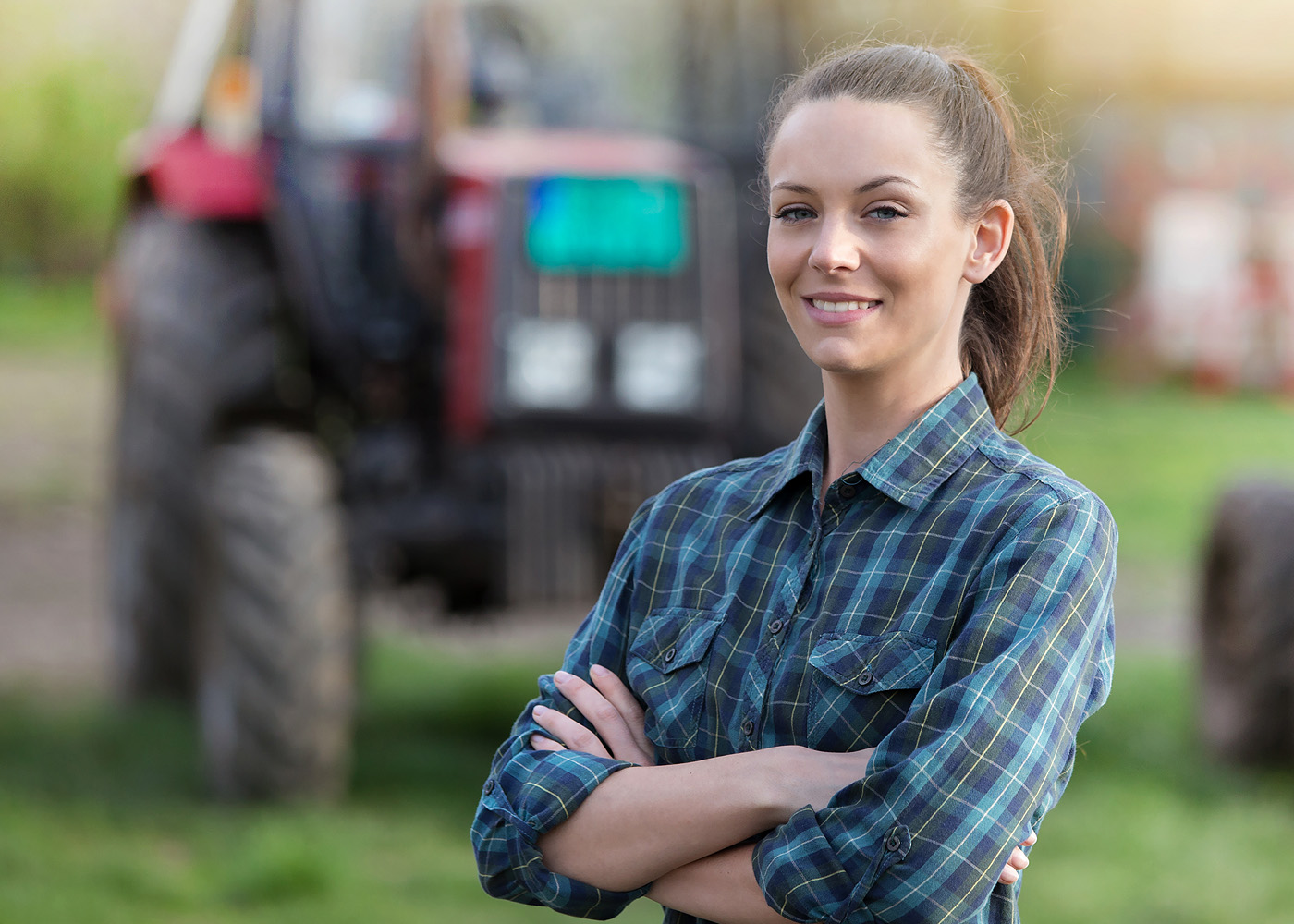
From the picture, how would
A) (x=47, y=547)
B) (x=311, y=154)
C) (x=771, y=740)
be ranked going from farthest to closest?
1. (x=47, y=547)
2. (x=311, y=154)
3. (x=771, y=740)

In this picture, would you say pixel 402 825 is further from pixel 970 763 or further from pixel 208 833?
pixel 970 763

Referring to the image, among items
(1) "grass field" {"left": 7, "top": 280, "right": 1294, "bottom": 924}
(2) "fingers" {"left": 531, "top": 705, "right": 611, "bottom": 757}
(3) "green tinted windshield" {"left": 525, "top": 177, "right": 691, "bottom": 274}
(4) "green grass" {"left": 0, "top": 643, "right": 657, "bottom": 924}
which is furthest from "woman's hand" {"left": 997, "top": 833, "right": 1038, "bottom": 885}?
(3) "green tinted windshield" {"left": 525, "top": 177, "right": 691, "bottom": 274}

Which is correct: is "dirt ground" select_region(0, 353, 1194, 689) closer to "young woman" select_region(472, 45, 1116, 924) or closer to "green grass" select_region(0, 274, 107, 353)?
"young woman" select_region(472, 45, 1116, 924)

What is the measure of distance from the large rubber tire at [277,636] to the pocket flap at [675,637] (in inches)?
105

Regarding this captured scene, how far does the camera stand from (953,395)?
1.54m

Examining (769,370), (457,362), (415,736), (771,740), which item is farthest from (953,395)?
(415,736)

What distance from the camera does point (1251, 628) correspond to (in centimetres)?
509

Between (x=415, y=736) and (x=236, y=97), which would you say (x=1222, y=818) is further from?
(x=236, y=97)

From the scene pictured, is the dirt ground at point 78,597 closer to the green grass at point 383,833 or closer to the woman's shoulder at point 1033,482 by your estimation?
the green grass at point 383,833

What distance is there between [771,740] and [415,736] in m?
4.04

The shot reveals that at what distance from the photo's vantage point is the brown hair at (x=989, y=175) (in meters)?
1.49

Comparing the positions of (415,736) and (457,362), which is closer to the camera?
(457,362)

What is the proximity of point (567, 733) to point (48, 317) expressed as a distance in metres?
18.3

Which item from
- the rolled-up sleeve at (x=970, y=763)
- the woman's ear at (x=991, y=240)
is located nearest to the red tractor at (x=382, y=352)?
the woman's ear at (x=991, y=240)
